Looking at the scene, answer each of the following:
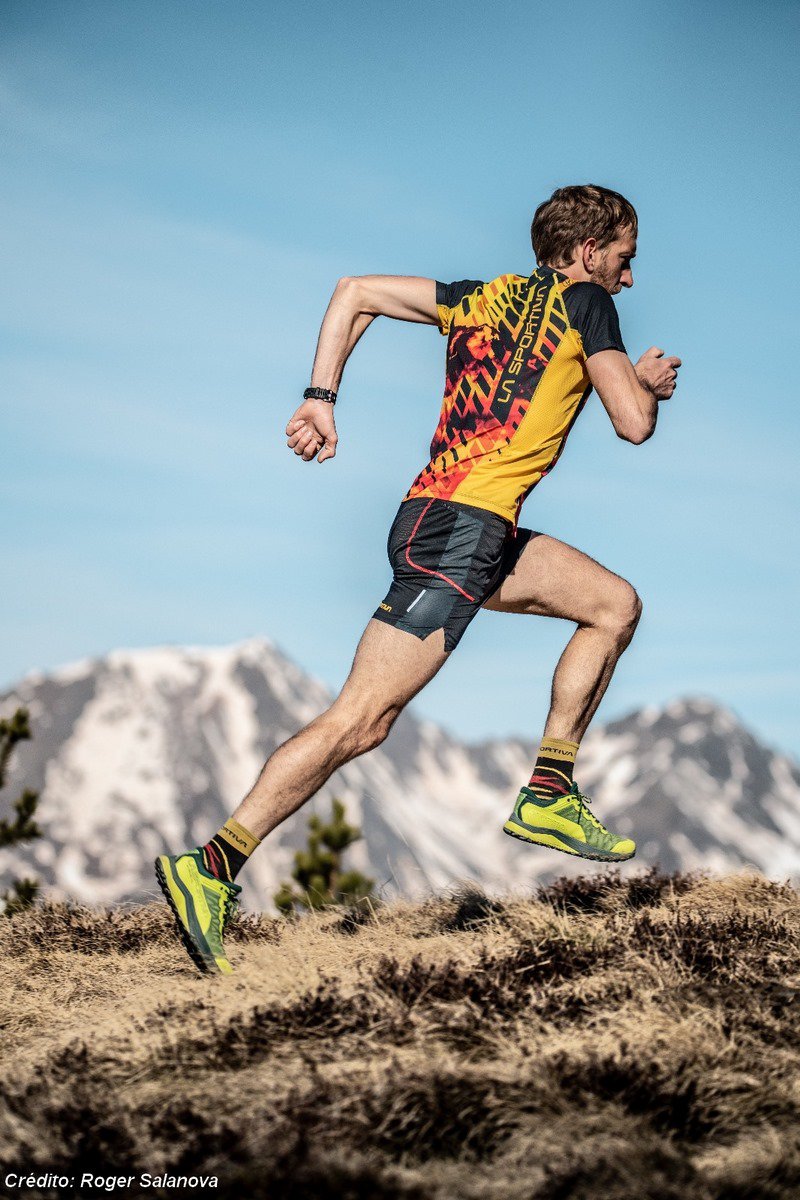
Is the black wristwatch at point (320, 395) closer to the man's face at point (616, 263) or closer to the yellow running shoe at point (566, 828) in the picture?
the man's face at point (616, 263)

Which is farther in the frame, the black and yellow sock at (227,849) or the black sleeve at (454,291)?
the black sleeve at (454,291)

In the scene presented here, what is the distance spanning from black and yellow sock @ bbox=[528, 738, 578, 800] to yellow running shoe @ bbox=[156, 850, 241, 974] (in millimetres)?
1774

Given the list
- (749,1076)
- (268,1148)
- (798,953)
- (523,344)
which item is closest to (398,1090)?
(268,1148)

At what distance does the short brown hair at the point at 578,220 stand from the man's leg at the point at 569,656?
1531mm

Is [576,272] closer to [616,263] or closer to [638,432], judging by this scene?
[616,263]

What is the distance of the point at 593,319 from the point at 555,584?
144cm

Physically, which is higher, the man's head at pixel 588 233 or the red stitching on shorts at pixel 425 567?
the man's head at pixel 588 233

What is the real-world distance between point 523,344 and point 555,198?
0.94m

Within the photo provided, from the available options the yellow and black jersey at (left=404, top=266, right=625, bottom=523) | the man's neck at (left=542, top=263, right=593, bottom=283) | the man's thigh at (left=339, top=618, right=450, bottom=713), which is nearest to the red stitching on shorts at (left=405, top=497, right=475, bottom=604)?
the yellow and black jersey at (left=404, top=266, right=625, bottom=523)

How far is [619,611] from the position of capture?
6660 millimetres

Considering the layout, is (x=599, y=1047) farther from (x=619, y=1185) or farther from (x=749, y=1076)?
(x=619, y=1185)

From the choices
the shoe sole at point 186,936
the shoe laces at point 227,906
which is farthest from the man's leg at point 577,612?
the shoe sole at point 186,936

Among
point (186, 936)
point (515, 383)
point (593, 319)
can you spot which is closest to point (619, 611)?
point (515, 383)

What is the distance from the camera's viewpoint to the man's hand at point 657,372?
6027 millimetres
